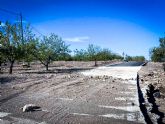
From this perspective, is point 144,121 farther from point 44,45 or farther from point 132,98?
point 44,45

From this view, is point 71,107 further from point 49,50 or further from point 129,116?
point 49,50

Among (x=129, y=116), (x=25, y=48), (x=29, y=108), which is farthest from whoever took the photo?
(x=25, y=48)

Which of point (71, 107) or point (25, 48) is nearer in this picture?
point (71, 107)

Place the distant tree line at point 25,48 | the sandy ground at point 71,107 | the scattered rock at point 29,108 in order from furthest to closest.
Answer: the distant tree line at point 25,48
the scattered rock at point 29,108
the sandy ground at point 71,107

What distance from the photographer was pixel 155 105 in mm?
10344

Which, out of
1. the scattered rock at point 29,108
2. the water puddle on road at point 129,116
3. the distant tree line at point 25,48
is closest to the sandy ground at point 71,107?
the water puddle on road at point 129,116

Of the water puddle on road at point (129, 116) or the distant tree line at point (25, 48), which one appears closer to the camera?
the water puddle on road at point (129, 116)

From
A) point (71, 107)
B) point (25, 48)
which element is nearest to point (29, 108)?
point (71, 107)

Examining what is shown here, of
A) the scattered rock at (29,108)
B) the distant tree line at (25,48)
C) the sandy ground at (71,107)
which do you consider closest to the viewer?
the sandy ground at (71,107)

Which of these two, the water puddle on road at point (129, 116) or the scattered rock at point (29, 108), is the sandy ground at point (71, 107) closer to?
the water puddle on road at point (129, 116)

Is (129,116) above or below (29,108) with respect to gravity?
below

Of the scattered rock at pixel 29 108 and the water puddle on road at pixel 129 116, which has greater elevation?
the scattered rock at pixel 29 108

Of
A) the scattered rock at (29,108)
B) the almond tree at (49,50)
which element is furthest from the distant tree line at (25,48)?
the scattered rock at (29,108)

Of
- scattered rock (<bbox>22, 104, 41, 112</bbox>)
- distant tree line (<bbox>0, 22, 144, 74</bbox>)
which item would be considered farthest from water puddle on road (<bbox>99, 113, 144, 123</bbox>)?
distant tree line (<bbox>0, 22, 144, 74</bbox>)
